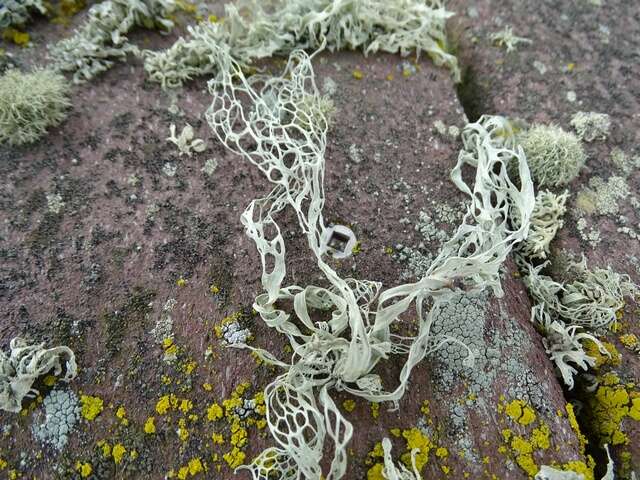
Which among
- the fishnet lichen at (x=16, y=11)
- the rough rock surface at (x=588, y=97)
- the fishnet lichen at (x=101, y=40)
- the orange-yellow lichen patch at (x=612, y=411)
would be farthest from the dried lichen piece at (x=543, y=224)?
the fishnet lichen at (x=16, y=11)

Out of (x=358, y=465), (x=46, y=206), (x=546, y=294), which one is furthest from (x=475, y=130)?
(x=46, y=206)

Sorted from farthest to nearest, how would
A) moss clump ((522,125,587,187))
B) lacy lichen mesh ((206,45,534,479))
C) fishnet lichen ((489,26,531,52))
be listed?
fishnet lichen ((489,26,531,52)) < moss clump ((522,125,587,187)) < lacy lichen mesh ((206,45,534,479))

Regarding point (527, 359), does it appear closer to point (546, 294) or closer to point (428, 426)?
point (546, 294)

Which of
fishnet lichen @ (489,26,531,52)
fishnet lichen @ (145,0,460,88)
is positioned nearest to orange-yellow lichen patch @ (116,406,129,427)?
fishnet lichen @ (145,0,460,88)

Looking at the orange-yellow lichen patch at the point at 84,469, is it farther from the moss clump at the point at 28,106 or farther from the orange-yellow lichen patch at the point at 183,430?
the moss clump at the point at 28,106

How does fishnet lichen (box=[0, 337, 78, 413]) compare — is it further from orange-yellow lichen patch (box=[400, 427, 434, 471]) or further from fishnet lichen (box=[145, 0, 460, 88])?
fishnet lichen (box=[145, 0, 460, 88])

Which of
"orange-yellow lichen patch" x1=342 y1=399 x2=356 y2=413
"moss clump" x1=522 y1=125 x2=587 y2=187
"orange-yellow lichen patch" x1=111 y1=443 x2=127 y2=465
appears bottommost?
"orange-yellow lichen patch" x1=111 y1=443 x2=127 y2=465
